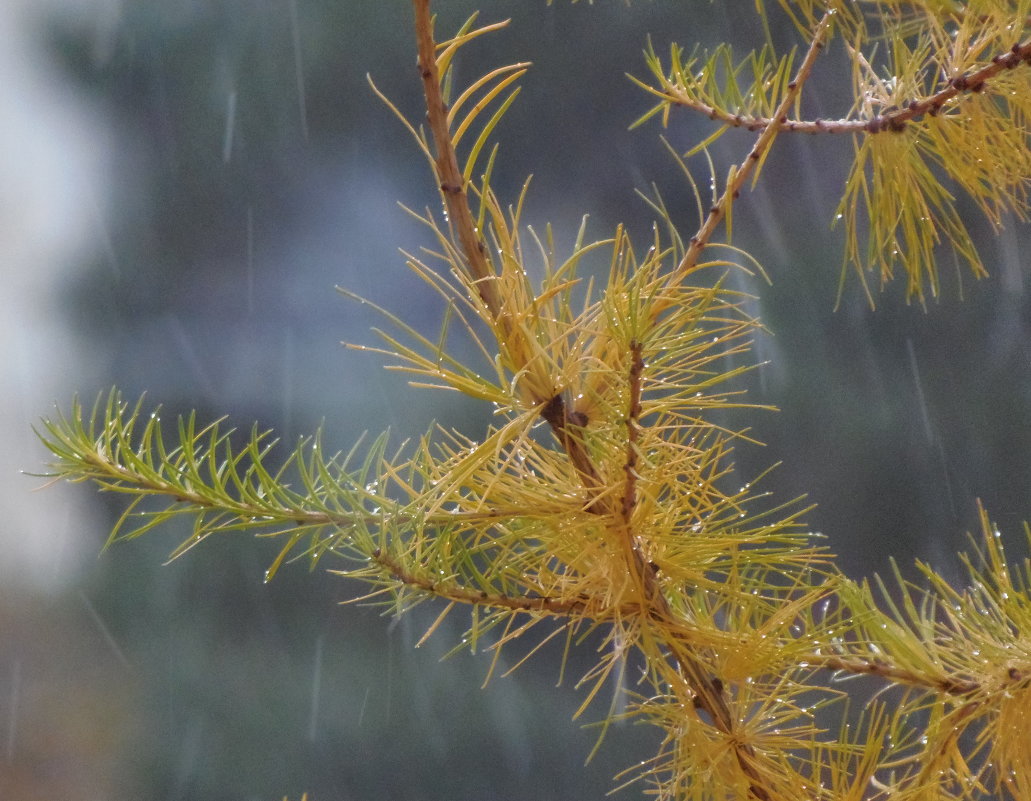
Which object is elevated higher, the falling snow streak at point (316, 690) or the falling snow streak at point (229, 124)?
the falling snow streak at point (229, 124)

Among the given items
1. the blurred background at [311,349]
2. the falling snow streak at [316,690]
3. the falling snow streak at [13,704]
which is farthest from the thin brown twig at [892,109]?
the falling snow streak at [13,704]

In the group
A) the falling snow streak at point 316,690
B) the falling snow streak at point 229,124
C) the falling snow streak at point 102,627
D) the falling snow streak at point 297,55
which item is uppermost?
the falling snow streak at point 297,55

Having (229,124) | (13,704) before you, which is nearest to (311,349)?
(229,124)

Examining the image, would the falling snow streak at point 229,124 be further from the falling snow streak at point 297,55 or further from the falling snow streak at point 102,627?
the falling snow streak at point 102,627

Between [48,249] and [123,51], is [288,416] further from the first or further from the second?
[123,51]

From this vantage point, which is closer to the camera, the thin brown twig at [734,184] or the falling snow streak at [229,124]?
the thin brown twig at [734,184]

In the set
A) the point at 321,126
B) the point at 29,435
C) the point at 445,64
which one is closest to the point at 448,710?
the point at 29,435

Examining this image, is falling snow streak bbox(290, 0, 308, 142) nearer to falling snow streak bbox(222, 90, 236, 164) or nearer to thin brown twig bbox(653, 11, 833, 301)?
falling snow streak bbox(222, 90, 236, 164)

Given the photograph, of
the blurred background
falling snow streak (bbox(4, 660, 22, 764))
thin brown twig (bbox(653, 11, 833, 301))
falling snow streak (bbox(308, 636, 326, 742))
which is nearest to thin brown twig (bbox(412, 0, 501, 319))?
thin brown twig (bbox(653, 11, 833, 301))
